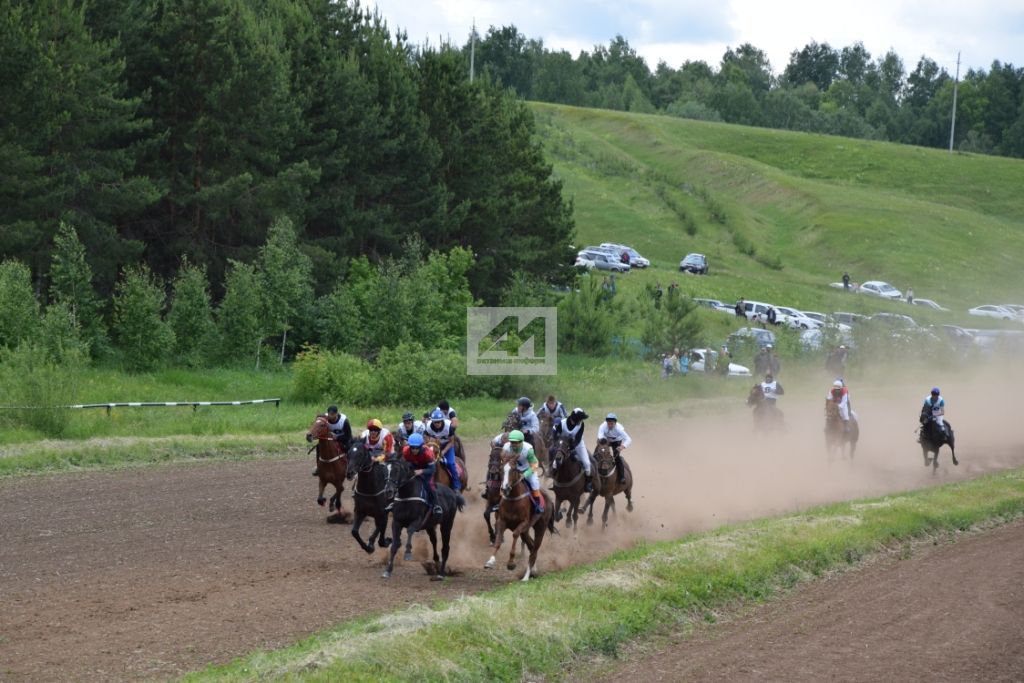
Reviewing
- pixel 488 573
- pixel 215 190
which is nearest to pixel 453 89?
pixel 215 190

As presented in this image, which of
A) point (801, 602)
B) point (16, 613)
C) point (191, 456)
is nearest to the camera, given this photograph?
point (16, 613)

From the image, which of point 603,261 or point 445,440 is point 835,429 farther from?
point 603,261

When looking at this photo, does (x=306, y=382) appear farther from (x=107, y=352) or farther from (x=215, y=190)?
(x=215, y=190)

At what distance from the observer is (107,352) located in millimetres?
38781

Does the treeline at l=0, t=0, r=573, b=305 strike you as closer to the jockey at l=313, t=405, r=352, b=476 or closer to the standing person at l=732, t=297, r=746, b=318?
the standing person at l=732, t=297, r=746, b=318

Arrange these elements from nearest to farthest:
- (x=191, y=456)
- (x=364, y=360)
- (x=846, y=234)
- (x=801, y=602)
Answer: (x=801, y=602)
(x=191, y=456)
(x=364, y=360)
(x=846, y=234)

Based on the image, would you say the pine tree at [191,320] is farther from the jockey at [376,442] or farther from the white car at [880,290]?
the white car at [880,290]

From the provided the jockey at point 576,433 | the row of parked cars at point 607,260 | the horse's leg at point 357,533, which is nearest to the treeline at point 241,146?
the row of parked cars at point 607,260

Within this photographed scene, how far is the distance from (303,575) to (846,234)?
87.8 meters

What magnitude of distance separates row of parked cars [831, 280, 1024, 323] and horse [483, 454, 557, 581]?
2494 inches

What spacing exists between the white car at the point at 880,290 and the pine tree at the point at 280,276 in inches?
1887

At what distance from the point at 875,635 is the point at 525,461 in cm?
527

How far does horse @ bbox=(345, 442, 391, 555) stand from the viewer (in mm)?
18484

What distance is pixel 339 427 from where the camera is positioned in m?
21.8
